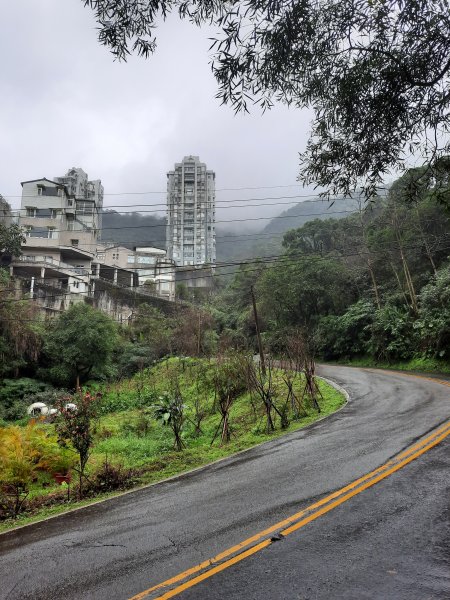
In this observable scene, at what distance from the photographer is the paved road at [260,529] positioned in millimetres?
4012

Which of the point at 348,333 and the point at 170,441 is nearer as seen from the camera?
the point at 170,441

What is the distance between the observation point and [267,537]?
197 inches

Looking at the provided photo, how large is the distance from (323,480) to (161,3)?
7207mm

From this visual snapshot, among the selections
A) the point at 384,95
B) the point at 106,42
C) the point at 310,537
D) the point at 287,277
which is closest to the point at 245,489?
the point at 310,537

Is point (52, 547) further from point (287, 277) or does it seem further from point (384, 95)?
point (287, 277)

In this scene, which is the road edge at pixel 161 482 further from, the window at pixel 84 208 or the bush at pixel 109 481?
the window at pixel 84 208

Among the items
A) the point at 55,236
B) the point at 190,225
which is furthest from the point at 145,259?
the point at 190,225

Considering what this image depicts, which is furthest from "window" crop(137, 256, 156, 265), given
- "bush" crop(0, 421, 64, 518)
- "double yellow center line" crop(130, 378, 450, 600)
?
"double yellow center line" crop(130, 378, 450, 600)

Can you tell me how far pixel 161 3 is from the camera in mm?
4363

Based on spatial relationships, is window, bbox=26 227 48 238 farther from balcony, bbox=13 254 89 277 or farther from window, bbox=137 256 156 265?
window, bbox=137 256 156 265

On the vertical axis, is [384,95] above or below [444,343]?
above

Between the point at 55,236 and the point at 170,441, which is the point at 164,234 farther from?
the point at 170,441

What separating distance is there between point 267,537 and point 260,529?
29 centimetres

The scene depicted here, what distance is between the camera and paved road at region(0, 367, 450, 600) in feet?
13.2
